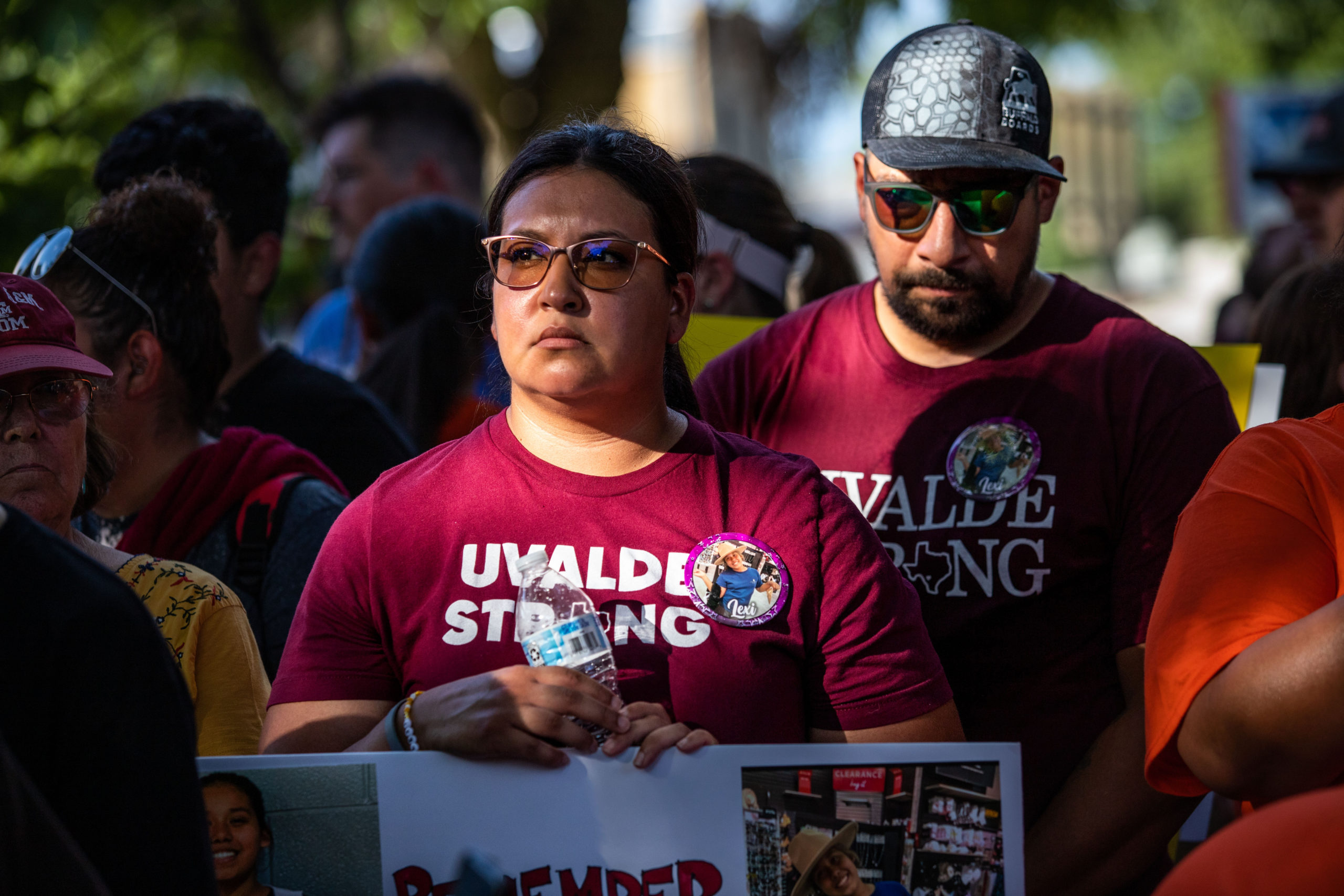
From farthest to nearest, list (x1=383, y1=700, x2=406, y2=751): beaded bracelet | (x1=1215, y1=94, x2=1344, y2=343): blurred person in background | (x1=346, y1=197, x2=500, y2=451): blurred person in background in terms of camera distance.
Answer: (x1=1215, y1=94, x2=1344, y2=343): blurred person in background
(x1=346, y1=197, x2=500, y2=451): blurred person in background
(x1=383, y1=700, x2=406, y2=751): beaded bracelet

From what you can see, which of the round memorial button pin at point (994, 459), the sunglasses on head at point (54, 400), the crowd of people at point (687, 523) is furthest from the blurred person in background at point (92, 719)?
the round memorial button pin at point (994, 459)

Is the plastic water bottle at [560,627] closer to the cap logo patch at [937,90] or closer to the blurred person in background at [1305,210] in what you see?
the cap logo patch at [937,90]

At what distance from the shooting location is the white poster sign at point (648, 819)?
200 centimetres

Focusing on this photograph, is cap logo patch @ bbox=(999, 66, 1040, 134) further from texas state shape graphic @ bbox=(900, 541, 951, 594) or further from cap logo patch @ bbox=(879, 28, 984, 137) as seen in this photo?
texas state shape graphic @ bbox=(900, 541, 951, 594)

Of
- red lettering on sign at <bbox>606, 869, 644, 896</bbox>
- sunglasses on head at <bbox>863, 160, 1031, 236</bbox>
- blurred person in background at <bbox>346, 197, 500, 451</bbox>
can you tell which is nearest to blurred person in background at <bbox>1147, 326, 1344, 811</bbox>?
red lettering on sign at <bbox>606, 869, 644, 896</bbox>

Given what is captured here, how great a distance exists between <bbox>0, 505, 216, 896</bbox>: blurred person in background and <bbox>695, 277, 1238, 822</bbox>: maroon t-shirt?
60.7 inches

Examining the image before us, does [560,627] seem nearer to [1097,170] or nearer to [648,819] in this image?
[648,819]

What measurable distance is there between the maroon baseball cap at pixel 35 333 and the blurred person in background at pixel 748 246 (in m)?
1.72

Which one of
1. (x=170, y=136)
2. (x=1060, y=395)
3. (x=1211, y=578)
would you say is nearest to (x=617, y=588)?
(x=1211, y=578)

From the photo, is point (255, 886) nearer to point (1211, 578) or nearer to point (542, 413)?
point (542, 413)

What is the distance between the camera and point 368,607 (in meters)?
2.21

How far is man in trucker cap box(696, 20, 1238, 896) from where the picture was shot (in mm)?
2592

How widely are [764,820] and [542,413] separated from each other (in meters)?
0.76

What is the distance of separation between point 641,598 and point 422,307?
251 cm
